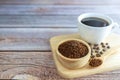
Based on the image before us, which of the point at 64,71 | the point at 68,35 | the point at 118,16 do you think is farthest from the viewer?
the point at 118,16

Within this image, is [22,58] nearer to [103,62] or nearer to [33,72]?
[33,72]

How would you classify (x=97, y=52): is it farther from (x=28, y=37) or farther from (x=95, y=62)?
(x=28, y=37)

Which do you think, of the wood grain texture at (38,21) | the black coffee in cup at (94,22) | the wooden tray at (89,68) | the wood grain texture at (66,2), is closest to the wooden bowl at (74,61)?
the wooden tray at (89,68)

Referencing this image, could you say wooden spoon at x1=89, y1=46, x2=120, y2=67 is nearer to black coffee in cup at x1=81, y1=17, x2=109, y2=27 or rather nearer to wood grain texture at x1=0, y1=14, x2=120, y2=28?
black coffee in cup at x1=81, y1=17, x2=109, y2=27

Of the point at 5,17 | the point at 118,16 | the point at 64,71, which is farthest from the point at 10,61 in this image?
the point at 118,16

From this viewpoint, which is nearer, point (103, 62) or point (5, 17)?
point (103, 62)

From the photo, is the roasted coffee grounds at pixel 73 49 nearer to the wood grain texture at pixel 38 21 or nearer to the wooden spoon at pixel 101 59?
the wooden spoon at pixel 101 59

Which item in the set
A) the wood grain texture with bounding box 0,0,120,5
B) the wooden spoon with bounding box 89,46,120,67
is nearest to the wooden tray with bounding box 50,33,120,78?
the wooden spoon with bounding box 89,46,120,67
